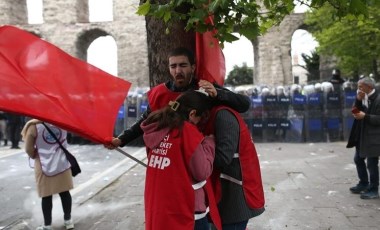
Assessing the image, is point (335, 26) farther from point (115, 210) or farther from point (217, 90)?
point (217, 90)

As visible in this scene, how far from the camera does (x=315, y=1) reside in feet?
11.3

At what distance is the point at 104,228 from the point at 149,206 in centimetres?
318

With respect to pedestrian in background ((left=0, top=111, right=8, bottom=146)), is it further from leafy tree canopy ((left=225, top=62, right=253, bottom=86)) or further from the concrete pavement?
leafy tree canopy ((left=225, top=62, right=253, bottom=86))

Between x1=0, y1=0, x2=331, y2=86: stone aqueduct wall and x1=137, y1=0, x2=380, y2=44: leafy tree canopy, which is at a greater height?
x1=0, y1=0, x2=331, y2=86: stone aqueduct wall

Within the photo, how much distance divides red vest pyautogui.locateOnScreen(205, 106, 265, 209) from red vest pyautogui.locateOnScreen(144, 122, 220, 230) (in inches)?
12.0

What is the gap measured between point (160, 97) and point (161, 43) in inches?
45.4

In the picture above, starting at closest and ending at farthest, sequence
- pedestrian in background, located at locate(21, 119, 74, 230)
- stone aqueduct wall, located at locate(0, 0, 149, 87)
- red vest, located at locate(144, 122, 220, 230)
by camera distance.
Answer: red vest, located at locate(144, 122, 220, 230)
pedestrian in background, located at locate(21, 119, 74, 230)
stone aqueduct wall, located at locate(0, 0, 149, 87)

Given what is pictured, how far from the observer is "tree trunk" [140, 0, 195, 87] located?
12.8ft

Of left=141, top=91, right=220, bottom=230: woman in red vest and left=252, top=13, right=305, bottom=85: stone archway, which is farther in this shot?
left=252, top=13, right=305, bottom=85: stone archway

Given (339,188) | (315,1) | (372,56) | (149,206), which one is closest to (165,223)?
(149,206)

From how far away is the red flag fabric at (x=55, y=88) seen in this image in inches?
125

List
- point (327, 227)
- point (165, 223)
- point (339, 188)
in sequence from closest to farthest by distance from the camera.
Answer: point (165, 223) → point (327, 227) → point (339, 188)

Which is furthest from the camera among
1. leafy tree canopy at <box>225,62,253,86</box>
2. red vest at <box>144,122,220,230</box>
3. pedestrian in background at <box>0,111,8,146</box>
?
leafy tree canopy at <box>225,62,253,86</box>

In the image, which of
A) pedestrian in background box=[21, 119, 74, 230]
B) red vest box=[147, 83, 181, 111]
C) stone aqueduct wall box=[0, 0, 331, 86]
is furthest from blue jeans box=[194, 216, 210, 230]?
stone aqueduct wall box=[0, 0, 331, 86]
